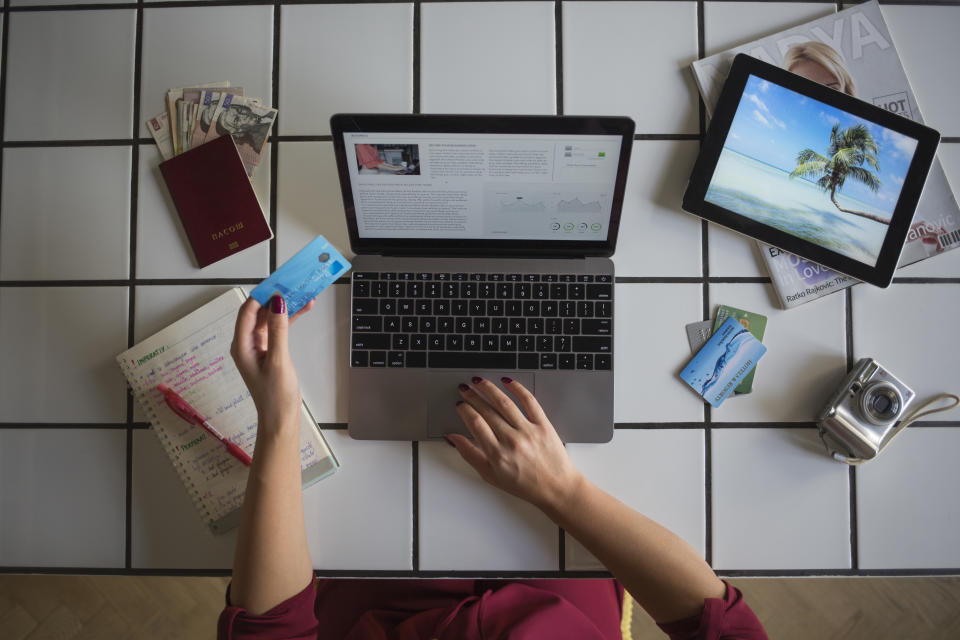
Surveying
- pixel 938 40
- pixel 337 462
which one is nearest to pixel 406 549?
pixel 337 462

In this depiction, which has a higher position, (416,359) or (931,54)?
(931,54)

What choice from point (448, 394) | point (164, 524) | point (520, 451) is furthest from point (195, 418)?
point (520, 451)

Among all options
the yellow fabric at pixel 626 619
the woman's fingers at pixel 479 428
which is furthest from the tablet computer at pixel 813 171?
the yellow fabric at pixel 626 619

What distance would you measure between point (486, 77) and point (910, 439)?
3.07ft

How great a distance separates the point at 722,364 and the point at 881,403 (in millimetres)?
240

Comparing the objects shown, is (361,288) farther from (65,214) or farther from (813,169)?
(813,169)

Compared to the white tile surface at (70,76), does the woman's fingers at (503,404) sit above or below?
below

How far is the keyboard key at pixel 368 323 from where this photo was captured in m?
0.85

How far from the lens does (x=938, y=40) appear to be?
92cm

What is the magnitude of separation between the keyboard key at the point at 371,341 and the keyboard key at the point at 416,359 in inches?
1.6

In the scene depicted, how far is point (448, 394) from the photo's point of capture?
2.78 feet

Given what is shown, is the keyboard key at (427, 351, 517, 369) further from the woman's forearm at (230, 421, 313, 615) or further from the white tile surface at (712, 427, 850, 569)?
the white tile surface at (712, 427, 850, 569)

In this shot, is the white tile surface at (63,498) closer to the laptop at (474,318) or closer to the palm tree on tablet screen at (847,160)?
the laptop at (474,318)

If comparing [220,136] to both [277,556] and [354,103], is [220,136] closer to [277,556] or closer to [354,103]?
[354,103]
